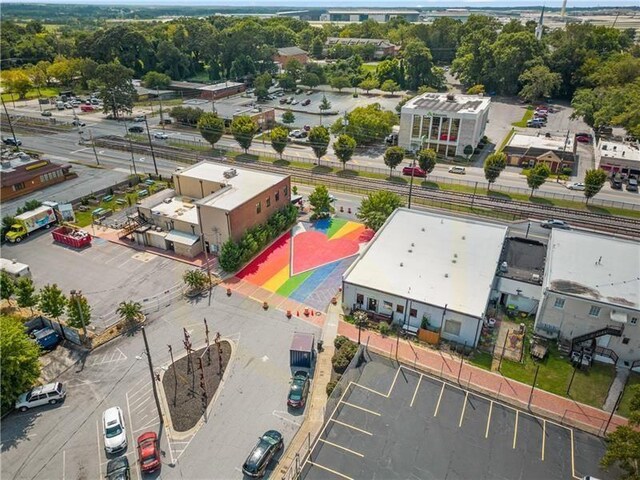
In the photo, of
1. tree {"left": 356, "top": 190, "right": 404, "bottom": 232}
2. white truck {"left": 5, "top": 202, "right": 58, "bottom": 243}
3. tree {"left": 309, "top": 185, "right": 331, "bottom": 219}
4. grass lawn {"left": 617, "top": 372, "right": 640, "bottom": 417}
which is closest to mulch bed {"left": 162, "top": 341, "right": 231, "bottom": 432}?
tree {"left": 356, "top": 190, "right": 404, "bottom": 232}

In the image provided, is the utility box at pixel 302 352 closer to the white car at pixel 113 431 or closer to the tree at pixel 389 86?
the white car at pixel 113 431

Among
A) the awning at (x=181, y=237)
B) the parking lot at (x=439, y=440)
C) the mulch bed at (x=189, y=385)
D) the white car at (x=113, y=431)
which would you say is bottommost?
the mulch bed at (x=189, y=385)

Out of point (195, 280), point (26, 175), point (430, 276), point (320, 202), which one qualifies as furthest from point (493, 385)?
point (26, 175)

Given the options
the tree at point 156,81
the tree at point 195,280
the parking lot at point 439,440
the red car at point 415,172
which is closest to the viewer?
the parking lot at point 439,440

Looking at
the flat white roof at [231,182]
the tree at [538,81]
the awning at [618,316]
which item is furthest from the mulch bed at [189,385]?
the tree at [538,81]

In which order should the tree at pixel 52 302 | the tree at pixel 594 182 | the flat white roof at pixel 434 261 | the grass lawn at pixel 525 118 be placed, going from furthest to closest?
the grass lawn at pixel 525 118, the tree at pixel 594 182, the flat white roof at pixel 434 261, the tree at pixel 52 302

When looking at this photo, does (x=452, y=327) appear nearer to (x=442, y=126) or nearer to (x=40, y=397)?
(x=40, y=397)

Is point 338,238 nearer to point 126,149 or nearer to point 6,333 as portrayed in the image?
point 6,333

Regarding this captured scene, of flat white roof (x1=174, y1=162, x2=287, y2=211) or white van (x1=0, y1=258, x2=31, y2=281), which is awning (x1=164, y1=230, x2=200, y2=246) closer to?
flat white roof (x1=174, y1=162, x2=287, y2=211)

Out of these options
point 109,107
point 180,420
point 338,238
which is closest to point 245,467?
point 180,420
